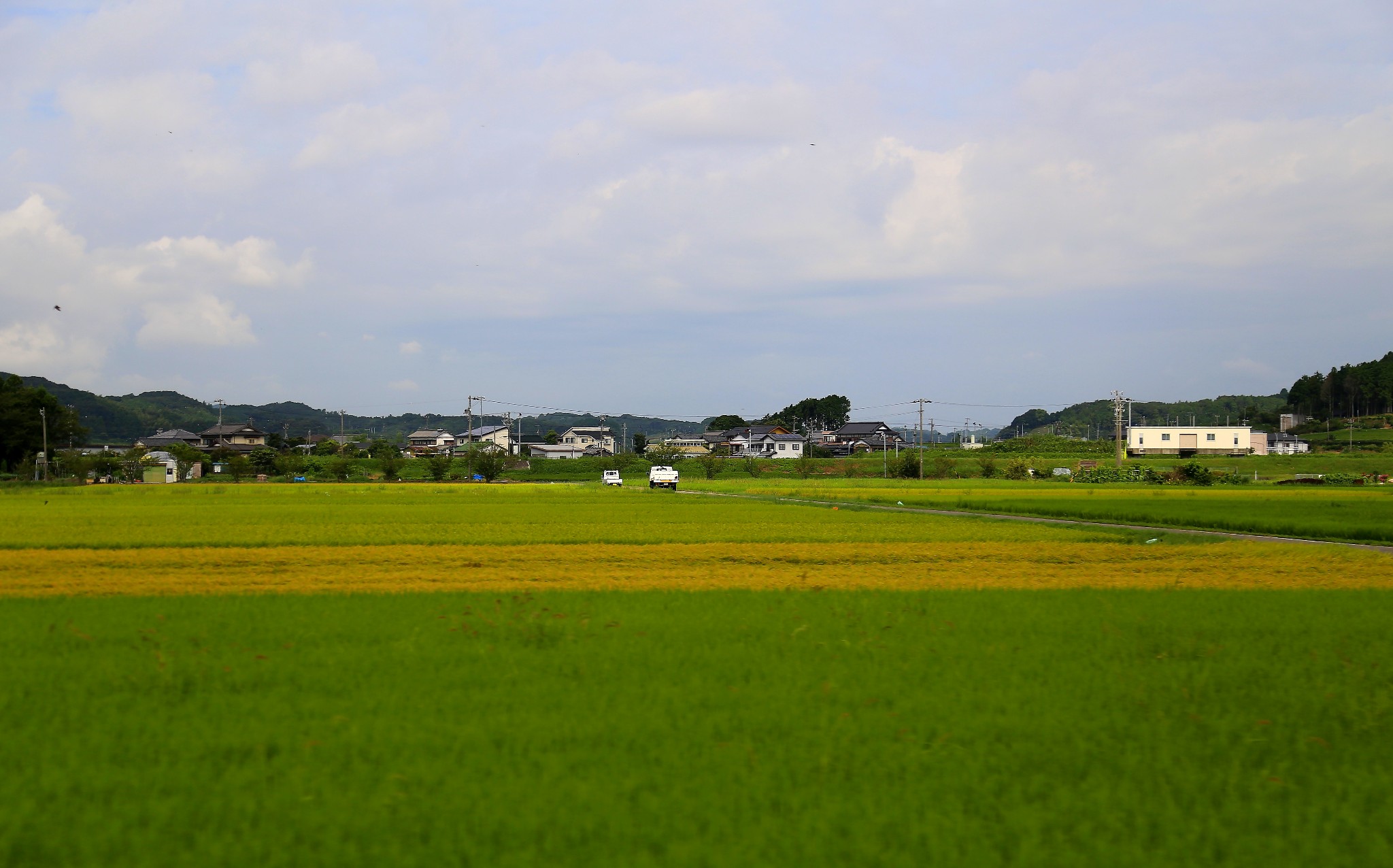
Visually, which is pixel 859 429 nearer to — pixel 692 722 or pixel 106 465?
pixel 106 465

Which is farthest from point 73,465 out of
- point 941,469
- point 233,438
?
point 941,469

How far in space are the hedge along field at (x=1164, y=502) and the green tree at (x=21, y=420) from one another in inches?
2859

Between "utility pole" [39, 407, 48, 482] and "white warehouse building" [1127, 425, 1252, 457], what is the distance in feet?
414

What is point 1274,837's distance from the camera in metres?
5.65

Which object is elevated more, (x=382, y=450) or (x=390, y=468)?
(x=382, y=450)

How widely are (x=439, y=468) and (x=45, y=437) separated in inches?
1405

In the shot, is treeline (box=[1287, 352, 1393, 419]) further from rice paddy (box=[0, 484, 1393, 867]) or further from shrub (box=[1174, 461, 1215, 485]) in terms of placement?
rice paddy (box=[0, 484, 1393, 867])

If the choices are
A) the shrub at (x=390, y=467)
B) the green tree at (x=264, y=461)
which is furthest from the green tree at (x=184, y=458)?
the shrub at (x=390, y=467)

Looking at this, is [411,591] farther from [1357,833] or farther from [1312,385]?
[1312,385]

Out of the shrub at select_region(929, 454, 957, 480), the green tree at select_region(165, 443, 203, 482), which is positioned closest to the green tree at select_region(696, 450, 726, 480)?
the shrub at select_region(929, 454, 957, 480)

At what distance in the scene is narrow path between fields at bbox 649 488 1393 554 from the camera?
90.2 feet

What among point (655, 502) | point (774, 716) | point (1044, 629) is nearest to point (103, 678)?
point (774, 716)

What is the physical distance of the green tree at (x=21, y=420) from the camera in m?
95.1

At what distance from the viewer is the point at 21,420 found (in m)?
96.1
